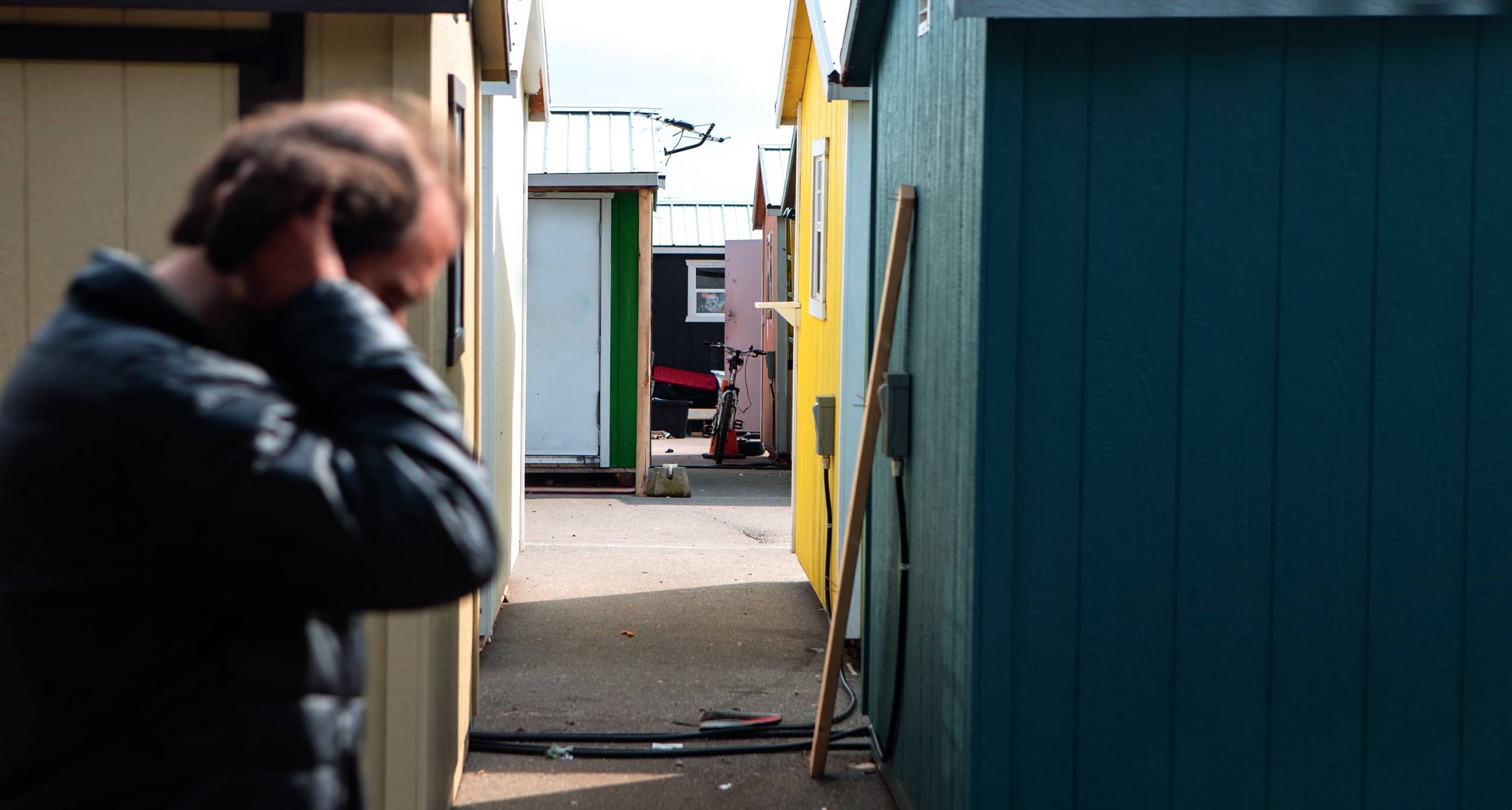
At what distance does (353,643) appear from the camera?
4.66 feet

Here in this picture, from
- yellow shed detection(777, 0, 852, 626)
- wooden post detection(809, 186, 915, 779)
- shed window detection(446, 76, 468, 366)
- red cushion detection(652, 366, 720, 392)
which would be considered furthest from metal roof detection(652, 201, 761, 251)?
shed window detection(446, 76, 468, 366)

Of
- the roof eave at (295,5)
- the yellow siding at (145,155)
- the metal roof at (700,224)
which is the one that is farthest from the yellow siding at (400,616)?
the metal roof at (700,224)

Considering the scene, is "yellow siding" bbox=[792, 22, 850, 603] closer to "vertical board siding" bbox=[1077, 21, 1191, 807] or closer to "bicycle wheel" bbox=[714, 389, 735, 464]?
"vertical board siding" bbox=[1077, 21, 1191, 807]

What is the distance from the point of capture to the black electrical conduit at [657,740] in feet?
17.1

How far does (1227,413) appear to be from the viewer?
356cm

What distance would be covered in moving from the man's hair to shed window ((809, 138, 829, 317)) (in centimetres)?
620

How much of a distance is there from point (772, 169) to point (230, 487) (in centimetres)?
1496

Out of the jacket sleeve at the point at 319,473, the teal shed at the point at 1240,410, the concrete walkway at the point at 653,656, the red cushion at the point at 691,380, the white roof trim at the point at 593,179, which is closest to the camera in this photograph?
the jacket sleeve at the point at 319,473

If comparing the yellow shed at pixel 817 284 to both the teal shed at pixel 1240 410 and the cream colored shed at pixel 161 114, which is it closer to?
the teal shed at pixel 1240 410

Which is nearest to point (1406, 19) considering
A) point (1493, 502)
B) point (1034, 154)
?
point (1034, 154)

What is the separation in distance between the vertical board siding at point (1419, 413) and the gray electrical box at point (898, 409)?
4.82 feet

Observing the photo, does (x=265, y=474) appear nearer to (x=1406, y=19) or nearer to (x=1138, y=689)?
(x=1138, y=689)

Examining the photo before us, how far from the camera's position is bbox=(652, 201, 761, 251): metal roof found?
71.7 feet

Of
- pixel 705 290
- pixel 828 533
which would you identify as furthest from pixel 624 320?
pixel 705 290
